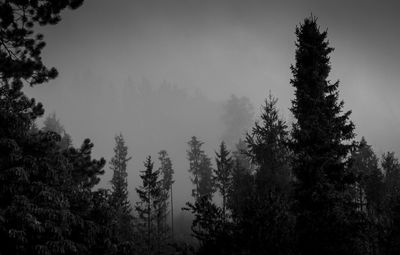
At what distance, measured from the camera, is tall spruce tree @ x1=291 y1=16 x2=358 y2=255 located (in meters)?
14.0

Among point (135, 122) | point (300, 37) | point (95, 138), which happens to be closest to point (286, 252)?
point (300, 37)

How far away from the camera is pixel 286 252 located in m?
9.55

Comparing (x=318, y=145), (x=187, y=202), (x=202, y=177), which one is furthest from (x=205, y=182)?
(x=187, y=202)

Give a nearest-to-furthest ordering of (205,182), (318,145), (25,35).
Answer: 1. (25,35)
2. (318,145)
3. (205,182)

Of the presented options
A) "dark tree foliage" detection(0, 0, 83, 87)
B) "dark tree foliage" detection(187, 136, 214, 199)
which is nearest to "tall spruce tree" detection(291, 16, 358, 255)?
"dark tree foliage" detection(0, 0, 83, 87)

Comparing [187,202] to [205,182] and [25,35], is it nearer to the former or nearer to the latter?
[25,35]

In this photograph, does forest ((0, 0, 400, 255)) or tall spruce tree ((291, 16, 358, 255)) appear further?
tall spruce tree ((291, 16, 358, 255))

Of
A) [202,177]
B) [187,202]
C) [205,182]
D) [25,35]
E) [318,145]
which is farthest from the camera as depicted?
[202,177]

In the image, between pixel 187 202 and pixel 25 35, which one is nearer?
pixel 187 202

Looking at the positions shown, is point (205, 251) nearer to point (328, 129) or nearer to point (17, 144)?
point (17, 144)

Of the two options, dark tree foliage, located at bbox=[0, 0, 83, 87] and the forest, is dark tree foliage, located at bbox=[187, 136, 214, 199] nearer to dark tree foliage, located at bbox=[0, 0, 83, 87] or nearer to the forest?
the forest

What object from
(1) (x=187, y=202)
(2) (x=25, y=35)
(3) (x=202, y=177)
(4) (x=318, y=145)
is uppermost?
(3) (x=202, y=177)

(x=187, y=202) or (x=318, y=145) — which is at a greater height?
(x=318, y=145)

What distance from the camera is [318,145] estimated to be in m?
16.1
